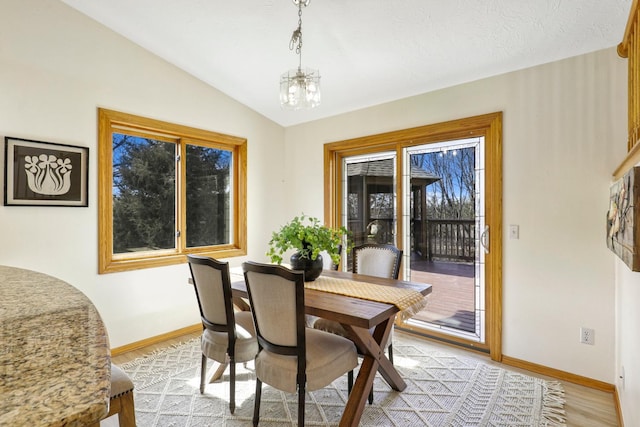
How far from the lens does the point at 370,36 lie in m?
2.69

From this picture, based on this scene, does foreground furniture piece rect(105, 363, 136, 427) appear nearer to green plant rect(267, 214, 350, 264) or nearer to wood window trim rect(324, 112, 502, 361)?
green plant rect(267, 214, 350, 264)

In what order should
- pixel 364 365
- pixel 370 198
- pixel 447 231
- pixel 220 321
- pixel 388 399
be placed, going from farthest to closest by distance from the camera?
pixel 370 198, pixel 447 231, pixel 388 399, pixel 220 321, pixel 364 365

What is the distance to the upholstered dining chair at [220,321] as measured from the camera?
2105 mm

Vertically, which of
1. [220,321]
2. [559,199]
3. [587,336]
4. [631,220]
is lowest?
[587,336]

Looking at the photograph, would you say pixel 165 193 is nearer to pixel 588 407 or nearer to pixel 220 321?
pixel 220 321

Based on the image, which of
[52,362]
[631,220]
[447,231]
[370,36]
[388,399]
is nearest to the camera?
[52,362]

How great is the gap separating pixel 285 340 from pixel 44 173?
94.4 inches

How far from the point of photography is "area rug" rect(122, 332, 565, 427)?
6.93ft

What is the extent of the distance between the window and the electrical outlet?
3.35m

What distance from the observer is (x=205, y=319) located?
2328 millimetres

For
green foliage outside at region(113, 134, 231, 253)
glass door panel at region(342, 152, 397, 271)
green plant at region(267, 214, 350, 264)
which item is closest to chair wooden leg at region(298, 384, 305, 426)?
green plant at region(267, 214, 350, 264)

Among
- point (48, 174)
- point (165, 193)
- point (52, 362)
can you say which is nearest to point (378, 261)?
point (165, 193)

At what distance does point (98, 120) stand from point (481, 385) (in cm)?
381

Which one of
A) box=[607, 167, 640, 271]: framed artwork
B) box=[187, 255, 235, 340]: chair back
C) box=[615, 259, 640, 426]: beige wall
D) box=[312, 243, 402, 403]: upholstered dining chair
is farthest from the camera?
box=[312, 243, 402, 403]: upholstered dining chair
